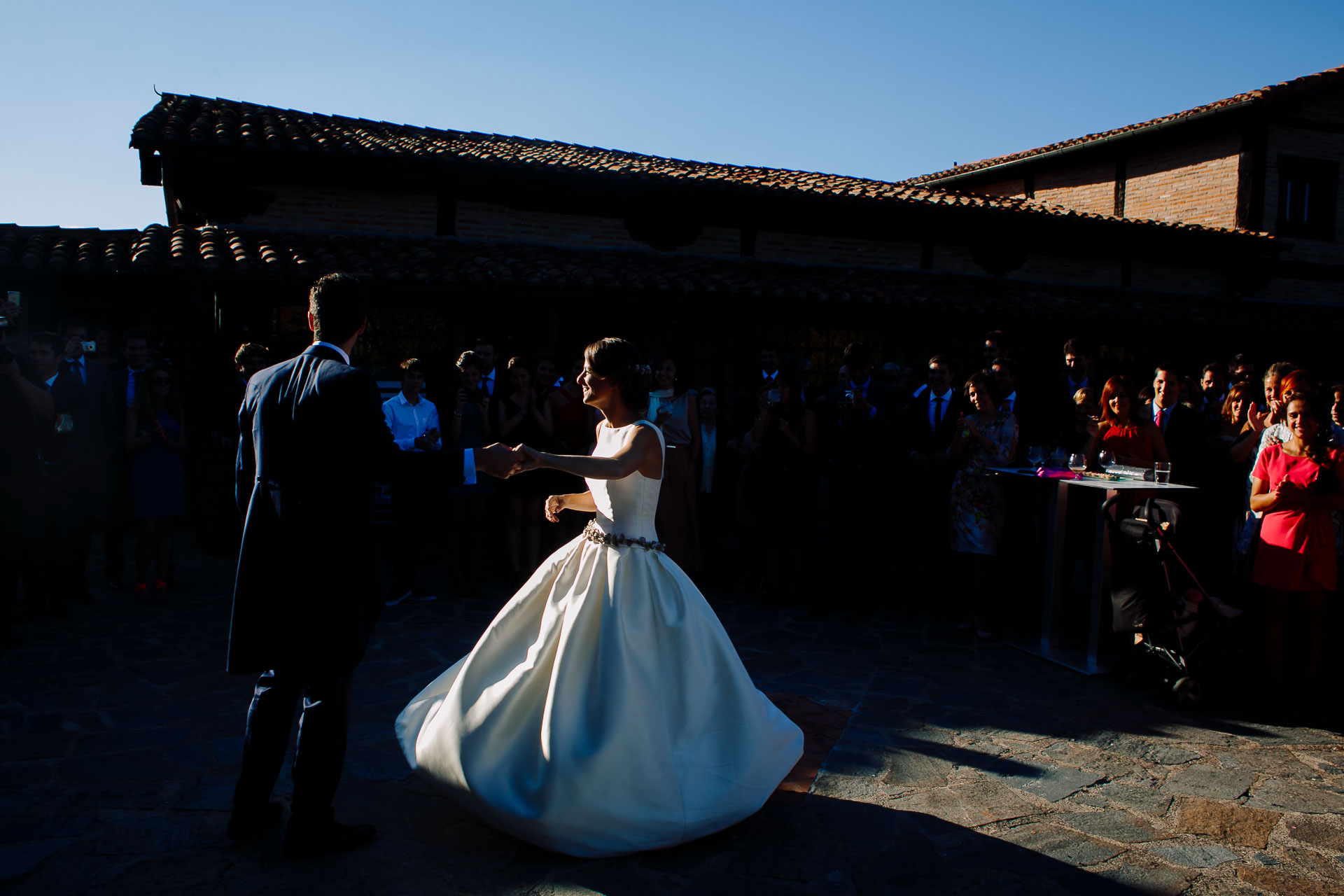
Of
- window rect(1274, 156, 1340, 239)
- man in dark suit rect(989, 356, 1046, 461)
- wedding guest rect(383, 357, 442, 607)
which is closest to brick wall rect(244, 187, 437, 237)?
wedding guest rect(383, 357, 442, 607)

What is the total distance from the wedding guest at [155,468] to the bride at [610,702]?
4.33 metres

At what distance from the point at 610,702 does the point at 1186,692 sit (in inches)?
137

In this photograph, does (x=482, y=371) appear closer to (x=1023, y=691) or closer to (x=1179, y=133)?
(x=1023, y=691)

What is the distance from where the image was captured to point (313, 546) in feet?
9.69

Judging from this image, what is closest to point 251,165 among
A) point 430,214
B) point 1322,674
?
point 430,214

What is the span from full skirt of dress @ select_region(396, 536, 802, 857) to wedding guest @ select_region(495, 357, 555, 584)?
387 cm

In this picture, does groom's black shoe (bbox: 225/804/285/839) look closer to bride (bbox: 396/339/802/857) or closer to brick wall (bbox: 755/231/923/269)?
bride (bbox: 396/339/802/857)

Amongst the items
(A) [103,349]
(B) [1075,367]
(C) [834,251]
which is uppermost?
(C) [834,251]

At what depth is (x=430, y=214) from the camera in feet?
37.6

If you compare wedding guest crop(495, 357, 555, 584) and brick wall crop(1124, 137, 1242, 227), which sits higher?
brick wall crop(1124, 137, 1242, 227)

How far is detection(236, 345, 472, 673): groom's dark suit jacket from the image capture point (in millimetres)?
2887

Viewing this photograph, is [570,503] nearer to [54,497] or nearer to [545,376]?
[545,376]

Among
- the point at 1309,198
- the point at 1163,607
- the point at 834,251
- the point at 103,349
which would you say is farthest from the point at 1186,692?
the point at 1309,198

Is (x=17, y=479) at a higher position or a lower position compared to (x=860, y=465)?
lower
